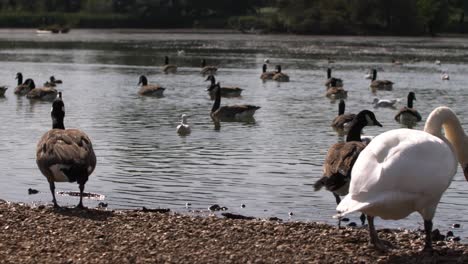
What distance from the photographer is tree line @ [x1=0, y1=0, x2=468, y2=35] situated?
10650cm

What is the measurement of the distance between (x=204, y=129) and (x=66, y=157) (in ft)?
44.7

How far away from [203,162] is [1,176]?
408 cm

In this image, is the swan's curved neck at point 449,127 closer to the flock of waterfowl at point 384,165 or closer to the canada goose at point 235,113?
the flock of waterfowl at point 384,165

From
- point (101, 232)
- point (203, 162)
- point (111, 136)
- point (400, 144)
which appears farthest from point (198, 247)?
point (111, 136)

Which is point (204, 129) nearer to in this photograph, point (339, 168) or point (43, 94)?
point (43, 94)

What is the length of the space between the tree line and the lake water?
42.8m

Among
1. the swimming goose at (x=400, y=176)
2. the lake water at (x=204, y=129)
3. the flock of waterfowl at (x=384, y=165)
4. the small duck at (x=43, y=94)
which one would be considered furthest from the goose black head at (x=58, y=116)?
the small duck at (x=43, y=94)

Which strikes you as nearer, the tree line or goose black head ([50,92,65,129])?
goose black head ([50,92,65,129])

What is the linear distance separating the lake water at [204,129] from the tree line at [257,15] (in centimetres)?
4278

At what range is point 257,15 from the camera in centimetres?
12719

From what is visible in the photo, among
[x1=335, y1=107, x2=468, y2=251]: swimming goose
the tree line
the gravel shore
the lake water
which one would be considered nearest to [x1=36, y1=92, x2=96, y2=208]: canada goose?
the gravel shore

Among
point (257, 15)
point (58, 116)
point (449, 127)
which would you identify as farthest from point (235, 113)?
point (257, 15)

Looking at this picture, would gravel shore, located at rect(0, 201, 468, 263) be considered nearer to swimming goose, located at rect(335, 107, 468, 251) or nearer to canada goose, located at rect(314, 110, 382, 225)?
canada goose, located at rect(314, 110, 382, 225)

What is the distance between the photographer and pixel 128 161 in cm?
1941
